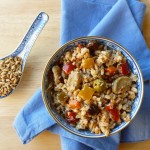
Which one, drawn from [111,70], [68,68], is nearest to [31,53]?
[68,68]

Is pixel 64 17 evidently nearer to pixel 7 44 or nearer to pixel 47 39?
pixel 47 39

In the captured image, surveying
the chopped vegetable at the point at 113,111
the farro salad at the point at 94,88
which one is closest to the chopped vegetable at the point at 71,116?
the farro salad at the point at 94,88

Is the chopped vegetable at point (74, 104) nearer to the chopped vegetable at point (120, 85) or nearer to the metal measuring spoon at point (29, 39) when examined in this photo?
the chopped vegetable at point (120, 85)

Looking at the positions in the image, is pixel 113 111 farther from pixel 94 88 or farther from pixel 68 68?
pixel 68 68

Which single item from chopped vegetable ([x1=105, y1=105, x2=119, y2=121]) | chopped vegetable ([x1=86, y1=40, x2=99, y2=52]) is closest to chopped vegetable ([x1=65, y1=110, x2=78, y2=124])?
chopped vegetable ([x1=105, y1=105, x2=119, y2=121])

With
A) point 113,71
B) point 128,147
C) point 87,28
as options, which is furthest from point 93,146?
point 87,28

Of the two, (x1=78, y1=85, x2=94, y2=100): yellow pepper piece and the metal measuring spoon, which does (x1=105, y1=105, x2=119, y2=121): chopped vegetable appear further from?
the metal measuring spoon
